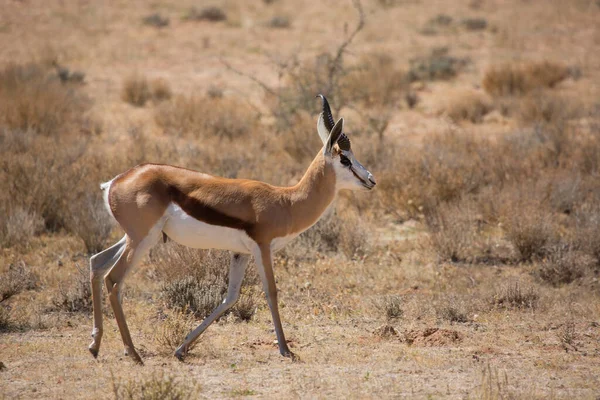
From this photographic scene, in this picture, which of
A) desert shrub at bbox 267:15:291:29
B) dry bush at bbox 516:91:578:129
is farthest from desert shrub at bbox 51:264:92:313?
desert shrub at bbox 267:15:291:29

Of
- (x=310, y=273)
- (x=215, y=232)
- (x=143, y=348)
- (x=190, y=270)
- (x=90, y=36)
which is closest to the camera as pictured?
(x=215, y=232)

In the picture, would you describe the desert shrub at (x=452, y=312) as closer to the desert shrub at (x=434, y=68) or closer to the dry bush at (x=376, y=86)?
the dry bush at (x=376, y=86)

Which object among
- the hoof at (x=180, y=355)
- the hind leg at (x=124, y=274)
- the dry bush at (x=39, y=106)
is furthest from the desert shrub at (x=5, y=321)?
the dry bush at (x=39, y=106)

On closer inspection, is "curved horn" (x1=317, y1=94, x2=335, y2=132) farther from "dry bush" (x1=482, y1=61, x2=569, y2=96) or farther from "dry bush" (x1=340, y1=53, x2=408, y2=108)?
"dry bush" (x1=482, y1=61, x2=569, y2=96)

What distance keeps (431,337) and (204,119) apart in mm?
10061

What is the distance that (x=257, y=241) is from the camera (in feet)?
21.6

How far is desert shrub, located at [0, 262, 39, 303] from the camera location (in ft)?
27.3

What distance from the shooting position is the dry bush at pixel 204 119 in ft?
53.6

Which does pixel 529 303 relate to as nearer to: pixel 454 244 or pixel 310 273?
pixel 454 244

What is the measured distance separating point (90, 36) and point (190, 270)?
849 inches

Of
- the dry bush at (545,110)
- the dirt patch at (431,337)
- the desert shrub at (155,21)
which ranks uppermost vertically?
the desert shrub at (155,21)

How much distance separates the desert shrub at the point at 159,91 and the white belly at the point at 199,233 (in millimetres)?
13341

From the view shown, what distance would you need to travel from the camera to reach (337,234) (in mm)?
10867

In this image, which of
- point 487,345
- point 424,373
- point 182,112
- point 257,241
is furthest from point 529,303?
point 182,112
